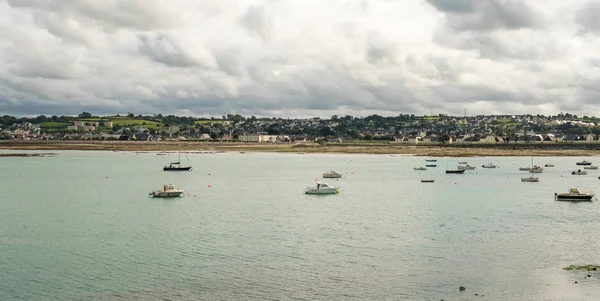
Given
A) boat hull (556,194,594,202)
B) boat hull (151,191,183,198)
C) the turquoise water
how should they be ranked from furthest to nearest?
boat hull (151,191,183,198)
boat hull (556,194,594,202)
the turquoise water

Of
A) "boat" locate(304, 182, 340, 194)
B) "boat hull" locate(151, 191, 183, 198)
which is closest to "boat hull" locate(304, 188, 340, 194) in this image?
"boat" locate(304, 182, 340, 194)

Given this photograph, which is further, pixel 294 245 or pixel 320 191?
pixel 320 191

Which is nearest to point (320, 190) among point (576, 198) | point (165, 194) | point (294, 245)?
point (165, 194)

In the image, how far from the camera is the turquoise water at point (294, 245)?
76.0 feet

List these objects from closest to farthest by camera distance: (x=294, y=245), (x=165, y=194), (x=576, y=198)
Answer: (x=294, y=245) → (x=576, y=198) → (x=165, y=194)

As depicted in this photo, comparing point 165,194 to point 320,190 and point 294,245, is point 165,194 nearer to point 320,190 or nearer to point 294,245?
point 320,190

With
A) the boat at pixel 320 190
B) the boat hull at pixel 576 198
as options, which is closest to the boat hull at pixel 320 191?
the boat at pixel 320 190

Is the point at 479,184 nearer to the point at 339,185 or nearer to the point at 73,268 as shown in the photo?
the point at 339,185

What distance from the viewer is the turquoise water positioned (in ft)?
76.0

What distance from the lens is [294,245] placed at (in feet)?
103

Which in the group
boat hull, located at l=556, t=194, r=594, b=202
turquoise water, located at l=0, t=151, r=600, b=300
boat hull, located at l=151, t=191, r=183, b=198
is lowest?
turquoise water, located at l=0, t=151, r=600, b=300

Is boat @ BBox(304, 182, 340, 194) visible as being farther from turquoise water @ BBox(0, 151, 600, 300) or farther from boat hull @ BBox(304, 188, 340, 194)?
turquoise water @ BBox(0, 151, 600, 300)

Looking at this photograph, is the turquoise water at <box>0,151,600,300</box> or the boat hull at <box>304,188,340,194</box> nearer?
the turquoise water at <box>0,151,600,300</box>

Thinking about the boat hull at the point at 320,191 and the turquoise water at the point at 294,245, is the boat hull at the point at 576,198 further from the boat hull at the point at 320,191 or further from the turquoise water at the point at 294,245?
the boat hull at the point at 320,191
